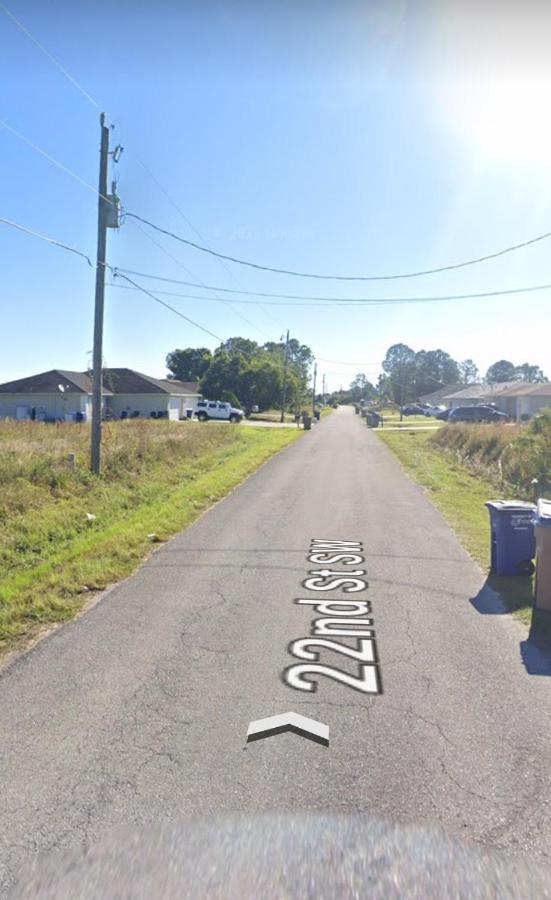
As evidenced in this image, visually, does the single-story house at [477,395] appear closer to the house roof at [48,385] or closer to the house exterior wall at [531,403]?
the house exterior wall at [531,403]

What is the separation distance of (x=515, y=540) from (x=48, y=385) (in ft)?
131

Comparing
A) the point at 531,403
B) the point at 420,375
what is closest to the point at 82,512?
the point at 531,403

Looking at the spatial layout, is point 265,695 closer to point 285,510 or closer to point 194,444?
point 285,510

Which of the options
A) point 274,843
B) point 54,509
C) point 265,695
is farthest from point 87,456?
point 274,843

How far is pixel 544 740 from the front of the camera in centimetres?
317

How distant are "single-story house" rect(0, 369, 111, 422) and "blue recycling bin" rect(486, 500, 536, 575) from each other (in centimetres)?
3663

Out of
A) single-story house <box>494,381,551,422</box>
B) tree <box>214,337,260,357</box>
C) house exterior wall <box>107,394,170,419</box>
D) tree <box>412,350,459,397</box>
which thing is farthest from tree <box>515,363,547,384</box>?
house exterior wall <box>107,394,170,419</box>

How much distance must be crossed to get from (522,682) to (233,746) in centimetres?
220

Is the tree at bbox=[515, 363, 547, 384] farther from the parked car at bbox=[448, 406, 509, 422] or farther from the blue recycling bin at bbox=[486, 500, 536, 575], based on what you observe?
the blue recycling bin at bbox=[486, 500, 536, 575]

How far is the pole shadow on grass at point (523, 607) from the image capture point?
423cm

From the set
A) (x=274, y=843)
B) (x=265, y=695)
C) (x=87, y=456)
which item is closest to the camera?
(x=274, y=843)

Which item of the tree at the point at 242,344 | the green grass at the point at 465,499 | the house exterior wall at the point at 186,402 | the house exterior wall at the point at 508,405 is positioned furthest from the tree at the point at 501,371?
the green grass at the point at 465,499

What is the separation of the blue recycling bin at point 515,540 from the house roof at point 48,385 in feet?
124

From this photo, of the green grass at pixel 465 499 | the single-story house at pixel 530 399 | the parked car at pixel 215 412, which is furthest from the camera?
the parked car at pixel 215 412
